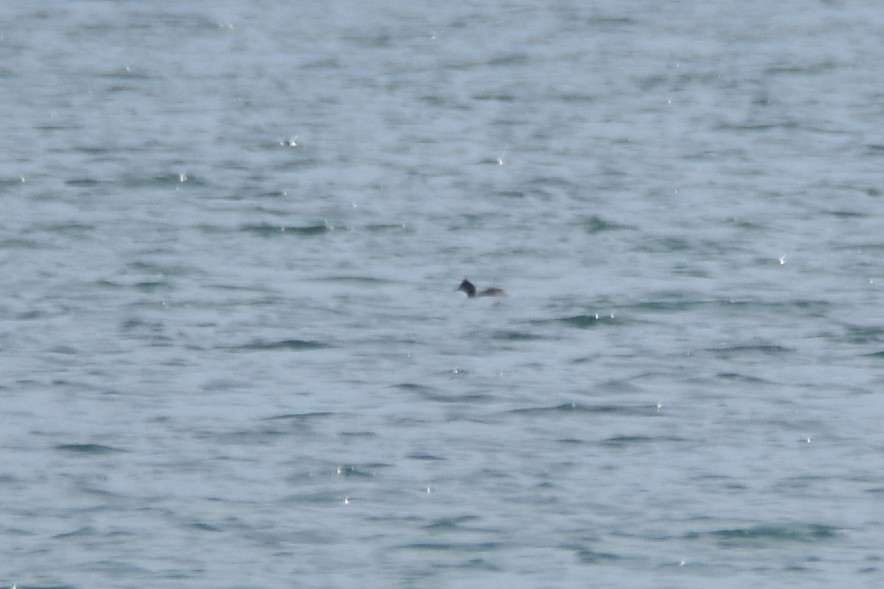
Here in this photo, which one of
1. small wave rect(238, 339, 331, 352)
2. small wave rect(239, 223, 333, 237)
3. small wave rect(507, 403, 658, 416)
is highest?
small wave rect(507, 403, 658, 416)

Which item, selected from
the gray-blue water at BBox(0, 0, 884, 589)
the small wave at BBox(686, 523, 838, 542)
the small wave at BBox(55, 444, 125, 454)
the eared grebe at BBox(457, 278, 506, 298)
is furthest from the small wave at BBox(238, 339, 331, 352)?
the small wave at BBox(686, 523, 838, 542)

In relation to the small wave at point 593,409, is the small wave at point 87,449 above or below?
below

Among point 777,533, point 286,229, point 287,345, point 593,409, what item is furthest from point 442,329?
point 777,533

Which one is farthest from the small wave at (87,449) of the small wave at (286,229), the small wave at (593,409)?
the small wave at (286,229)

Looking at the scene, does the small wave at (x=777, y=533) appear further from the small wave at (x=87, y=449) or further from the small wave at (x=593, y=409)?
the small wave at (x=87, y=449)

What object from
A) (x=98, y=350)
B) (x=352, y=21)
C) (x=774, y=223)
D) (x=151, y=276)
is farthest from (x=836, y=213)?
(x=352, y=21)

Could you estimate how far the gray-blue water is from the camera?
8.84 meters

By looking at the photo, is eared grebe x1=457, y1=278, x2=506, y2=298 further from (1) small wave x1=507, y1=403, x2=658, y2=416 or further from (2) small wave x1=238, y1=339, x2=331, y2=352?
(1) small wave x1=507, y1=403, x2=658, y2=416

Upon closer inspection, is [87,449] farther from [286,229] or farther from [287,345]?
[286,229]

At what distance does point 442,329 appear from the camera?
12.3 m

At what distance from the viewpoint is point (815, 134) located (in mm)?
20281

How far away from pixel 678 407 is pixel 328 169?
329 inches

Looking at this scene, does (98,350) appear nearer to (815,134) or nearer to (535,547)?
(535,547)

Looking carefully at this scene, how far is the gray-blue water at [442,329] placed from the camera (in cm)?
884
